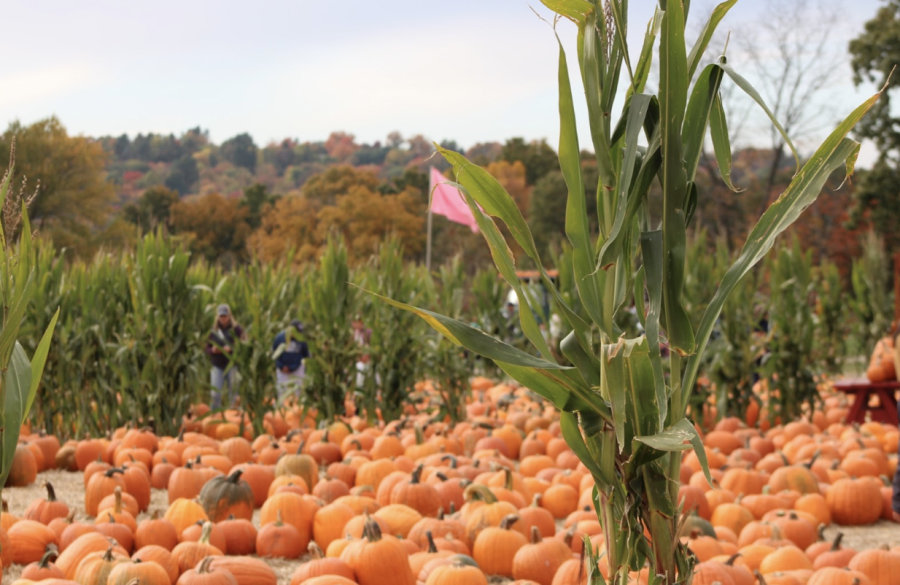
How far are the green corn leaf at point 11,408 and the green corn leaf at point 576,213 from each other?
176 cm

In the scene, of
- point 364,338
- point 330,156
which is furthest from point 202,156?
point 364,338

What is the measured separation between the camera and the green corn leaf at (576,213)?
201 cm

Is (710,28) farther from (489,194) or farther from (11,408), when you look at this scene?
(11,408)

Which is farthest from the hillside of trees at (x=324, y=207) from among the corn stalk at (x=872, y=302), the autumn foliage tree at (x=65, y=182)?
the corn stalk at (x=872, y=302)

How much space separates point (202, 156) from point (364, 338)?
3853 inches

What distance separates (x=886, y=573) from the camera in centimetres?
331

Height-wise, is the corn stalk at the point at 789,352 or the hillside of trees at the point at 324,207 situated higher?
the hillside of trees at the point at 324,207

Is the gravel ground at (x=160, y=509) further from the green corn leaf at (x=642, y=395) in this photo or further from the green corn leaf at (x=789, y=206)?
the green corn leaf at (x=789, y=206)

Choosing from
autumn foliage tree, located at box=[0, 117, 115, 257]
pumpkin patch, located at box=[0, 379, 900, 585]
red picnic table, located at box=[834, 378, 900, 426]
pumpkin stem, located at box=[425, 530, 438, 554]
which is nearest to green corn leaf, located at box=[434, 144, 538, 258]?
pumpkin patch, located at box=[0, 379, 900, 585]

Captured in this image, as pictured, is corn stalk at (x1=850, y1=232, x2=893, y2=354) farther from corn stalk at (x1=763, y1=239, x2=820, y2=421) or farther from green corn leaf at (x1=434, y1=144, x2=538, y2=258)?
green corn leaf at (x1=434, y1=144, x2=538, y2=258)

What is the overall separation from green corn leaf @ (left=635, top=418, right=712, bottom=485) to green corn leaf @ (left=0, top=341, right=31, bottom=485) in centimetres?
188

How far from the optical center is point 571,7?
199 cm

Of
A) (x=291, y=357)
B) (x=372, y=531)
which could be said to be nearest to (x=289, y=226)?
(x=291, y=357)

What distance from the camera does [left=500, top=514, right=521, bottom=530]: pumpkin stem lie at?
3.85 meters
